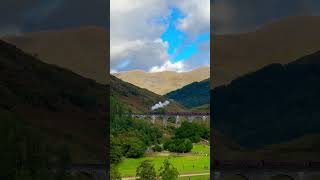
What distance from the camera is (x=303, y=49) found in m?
37.0

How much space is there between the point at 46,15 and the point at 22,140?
12.2 meters

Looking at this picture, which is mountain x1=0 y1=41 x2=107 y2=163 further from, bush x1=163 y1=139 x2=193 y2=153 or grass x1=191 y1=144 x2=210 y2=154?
grass x1=191 y1=144 x2=210 y2=154

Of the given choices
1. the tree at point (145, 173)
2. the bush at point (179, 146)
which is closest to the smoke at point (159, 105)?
the bush at point (179, 146)

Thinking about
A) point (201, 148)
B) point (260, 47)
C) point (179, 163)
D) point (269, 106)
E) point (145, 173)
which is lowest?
point (179, 163)

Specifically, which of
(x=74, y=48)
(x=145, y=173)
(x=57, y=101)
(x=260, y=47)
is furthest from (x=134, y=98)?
(x=57, y=101)

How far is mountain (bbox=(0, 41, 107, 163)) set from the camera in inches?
1272

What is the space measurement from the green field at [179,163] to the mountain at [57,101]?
117ft

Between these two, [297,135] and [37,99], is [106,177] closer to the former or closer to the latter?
[37,99]

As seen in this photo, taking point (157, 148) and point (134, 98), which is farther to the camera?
point (134, 98)

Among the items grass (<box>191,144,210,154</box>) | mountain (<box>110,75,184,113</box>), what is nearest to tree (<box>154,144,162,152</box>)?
grass (<box>191,144,210,154</box>)

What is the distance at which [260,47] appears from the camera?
36.8 m

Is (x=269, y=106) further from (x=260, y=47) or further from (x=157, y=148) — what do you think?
(x=157, y=148)

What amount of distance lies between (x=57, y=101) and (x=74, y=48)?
3687 mm

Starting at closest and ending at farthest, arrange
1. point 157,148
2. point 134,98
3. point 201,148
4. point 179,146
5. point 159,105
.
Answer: point 179,146, point 157,148, point 201,148, point 134,98, point 159,105
